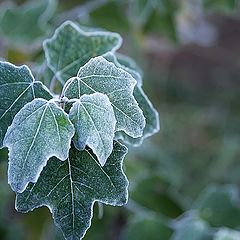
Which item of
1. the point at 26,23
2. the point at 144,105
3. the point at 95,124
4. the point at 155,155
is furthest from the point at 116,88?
the point at 155,155

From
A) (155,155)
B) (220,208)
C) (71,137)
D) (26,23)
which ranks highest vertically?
(71,137)

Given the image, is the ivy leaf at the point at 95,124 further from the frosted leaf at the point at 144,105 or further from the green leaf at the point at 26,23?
the green leaf at the point at 26,23

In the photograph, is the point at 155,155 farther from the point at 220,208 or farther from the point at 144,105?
the point at 144,105

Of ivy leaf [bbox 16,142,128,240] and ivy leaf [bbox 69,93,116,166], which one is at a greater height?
ivy leaf [bbox 69,93,116,166]

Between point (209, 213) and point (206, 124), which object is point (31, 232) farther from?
point (206, 124)

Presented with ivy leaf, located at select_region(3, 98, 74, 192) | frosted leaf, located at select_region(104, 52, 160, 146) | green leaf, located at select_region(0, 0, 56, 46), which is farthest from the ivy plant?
green leaf, located at select_region(0, 0, 56, 46)

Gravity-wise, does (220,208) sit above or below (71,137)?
below

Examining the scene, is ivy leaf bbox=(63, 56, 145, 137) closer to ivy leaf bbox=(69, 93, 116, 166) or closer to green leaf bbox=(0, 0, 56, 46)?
ivy leaf bbox=(69, 93, 116, 166)
